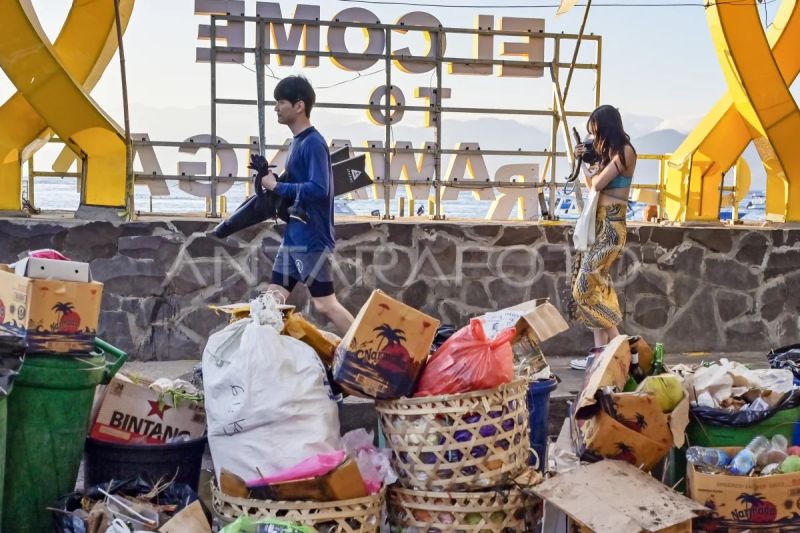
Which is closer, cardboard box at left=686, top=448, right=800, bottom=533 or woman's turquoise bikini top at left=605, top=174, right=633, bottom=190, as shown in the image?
cardboard box at left=686, top=448, right=800, bottom=533

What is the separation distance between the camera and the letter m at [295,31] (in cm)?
790

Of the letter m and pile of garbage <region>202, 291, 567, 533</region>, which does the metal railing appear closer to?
the letter m

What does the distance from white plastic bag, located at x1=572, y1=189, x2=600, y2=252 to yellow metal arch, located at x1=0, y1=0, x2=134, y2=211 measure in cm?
353

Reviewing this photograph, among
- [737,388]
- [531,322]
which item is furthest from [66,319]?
[737,388]

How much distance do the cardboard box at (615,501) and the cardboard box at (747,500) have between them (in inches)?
4.2

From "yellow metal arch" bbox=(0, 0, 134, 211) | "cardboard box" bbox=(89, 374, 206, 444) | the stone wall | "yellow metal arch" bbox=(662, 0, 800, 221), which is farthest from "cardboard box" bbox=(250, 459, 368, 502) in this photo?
"yellow metal arch" bbox=(662, 0, 800, 221)

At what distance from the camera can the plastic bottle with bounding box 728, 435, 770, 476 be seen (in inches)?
145

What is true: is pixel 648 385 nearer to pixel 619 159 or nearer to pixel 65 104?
pixel 619 159

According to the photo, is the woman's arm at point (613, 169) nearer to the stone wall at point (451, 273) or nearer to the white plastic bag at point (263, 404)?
the stone wall at point (451, 273)

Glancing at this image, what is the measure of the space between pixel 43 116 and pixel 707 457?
18.1 feet

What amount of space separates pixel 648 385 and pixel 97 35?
633cm

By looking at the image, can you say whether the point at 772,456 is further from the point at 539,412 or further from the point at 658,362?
the point at 539,412

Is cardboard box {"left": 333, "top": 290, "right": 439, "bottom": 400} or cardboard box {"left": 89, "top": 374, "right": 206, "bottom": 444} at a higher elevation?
cardboard box {"left": 333, "top": 290, "right": 439, "bottom": 400}

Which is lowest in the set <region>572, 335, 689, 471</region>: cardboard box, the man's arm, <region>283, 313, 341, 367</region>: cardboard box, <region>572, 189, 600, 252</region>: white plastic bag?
<region>572, 335, 689, 471</region>: cardboard box
